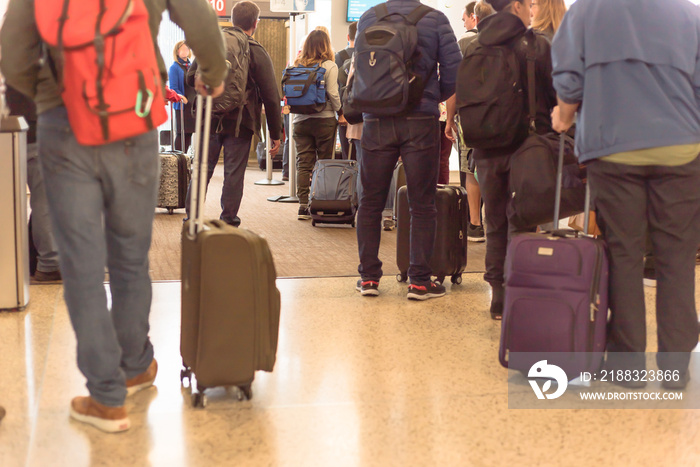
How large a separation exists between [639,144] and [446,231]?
1.66 metres

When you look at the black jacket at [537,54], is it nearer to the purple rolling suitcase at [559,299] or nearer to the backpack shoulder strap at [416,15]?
the backpack shoulder strap at [416,15]

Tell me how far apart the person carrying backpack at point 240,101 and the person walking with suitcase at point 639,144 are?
2636 mm

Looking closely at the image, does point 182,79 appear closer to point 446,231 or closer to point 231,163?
point 231,163

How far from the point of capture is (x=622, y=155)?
244cm

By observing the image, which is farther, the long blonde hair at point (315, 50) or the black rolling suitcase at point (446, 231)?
the long blonde hair at point (315, 50)

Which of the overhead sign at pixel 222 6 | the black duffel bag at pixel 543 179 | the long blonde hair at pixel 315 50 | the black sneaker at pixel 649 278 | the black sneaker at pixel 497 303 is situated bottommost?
the black sneaker at pixel 649 278

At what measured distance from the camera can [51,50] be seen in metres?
2.01

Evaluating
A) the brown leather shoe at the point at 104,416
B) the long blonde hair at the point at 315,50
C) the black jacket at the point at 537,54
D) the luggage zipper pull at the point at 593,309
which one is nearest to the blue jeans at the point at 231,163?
the long blonde hair at the point at 315,50

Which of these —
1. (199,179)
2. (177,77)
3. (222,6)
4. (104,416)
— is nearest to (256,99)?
(199,179)

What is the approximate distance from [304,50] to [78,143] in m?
4.59

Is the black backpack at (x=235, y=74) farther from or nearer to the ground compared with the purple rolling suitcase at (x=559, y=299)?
farther from the ground

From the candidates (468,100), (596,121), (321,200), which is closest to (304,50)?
(321,200)

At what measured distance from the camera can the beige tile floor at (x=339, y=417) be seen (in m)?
2.09

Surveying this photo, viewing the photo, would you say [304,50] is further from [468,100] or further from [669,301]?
[669,301]
